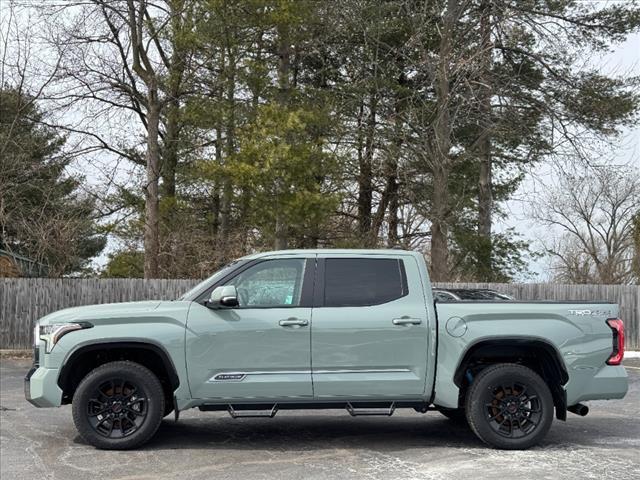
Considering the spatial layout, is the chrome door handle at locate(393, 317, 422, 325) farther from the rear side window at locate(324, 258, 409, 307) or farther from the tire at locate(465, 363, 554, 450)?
the tire at locate(465, 363, 554, 450)

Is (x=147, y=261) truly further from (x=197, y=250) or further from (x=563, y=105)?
(x=563, y=105)

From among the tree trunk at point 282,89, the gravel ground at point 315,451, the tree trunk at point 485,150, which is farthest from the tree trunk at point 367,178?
the gravel ground at point 315,451

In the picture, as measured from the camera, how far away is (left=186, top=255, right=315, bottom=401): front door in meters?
7.23

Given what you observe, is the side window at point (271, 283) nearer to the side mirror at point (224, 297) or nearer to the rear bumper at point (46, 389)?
the side mirror at point (224, 297)

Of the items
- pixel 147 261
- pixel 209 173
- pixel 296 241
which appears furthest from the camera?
pixel 296 241

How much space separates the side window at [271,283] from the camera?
747 centimetres

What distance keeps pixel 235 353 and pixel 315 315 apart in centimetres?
83

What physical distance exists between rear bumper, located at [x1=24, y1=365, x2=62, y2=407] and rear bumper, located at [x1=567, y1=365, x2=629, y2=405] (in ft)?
15.9

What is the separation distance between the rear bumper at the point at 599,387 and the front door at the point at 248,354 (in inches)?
101

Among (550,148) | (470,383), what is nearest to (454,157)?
(550,148)

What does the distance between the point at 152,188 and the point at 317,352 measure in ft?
57.4

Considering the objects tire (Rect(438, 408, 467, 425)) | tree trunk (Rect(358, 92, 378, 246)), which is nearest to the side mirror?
tire (Rect(438, 408, 467, 425))

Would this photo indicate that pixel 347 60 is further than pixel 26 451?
Yes

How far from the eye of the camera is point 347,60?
1009 inches
